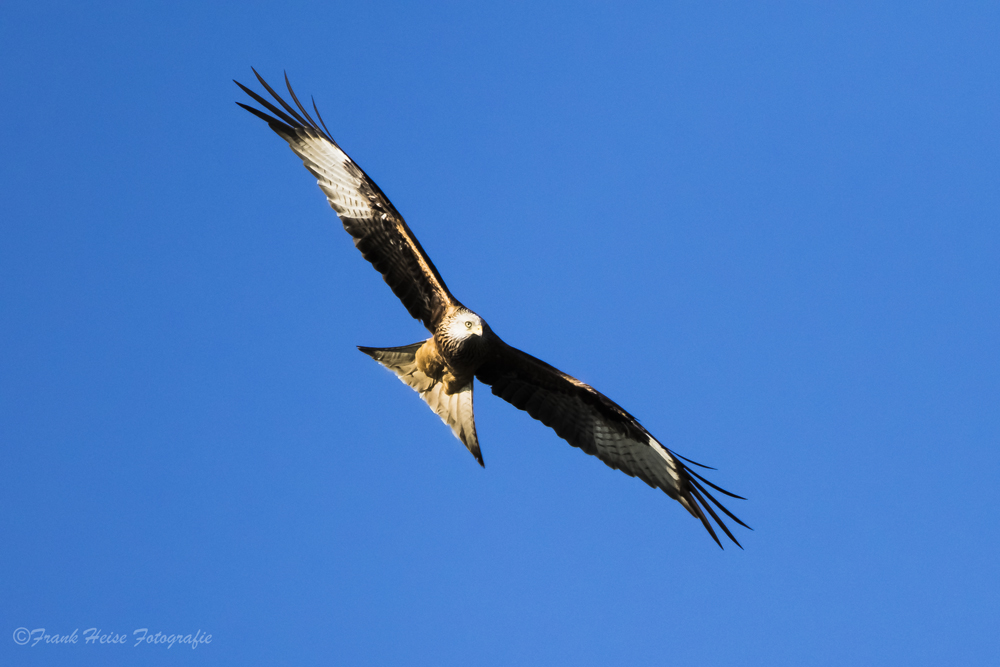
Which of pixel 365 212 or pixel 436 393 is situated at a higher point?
pixel 365 212

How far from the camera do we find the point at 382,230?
9.52m

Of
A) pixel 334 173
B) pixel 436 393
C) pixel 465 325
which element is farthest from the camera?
pixel 436 393

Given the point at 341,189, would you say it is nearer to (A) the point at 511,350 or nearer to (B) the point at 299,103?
(B) the point at 299,103

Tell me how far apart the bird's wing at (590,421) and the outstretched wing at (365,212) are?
A: 928 millimetres

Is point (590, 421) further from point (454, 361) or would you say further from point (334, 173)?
point (334, 173)

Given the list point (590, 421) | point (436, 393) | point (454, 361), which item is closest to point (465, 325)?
point (454, 361)

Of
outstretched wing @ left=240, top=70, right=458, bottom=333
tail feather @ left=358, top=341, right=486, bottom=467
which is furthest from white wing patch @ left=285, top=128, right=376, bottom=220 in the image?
tail feather @ left=358, top=341, right=486, bottom=467

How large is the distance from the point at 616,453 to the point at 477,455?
1.50 m

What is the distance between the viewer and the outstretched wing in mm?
9461

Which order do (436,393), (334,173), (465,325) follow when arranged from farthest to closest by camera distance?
(436,393) → (334,173) → (465,325)

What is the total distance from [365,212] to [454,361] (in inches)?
65.1

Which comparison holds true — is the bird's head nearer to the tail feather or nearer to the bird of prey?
the bird of prey

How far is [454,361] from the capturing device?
30.8 ft

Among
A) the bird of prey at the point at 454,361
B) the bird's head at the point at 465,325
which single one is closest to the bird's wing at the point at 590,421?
the bird of prey at the point at 454,361
